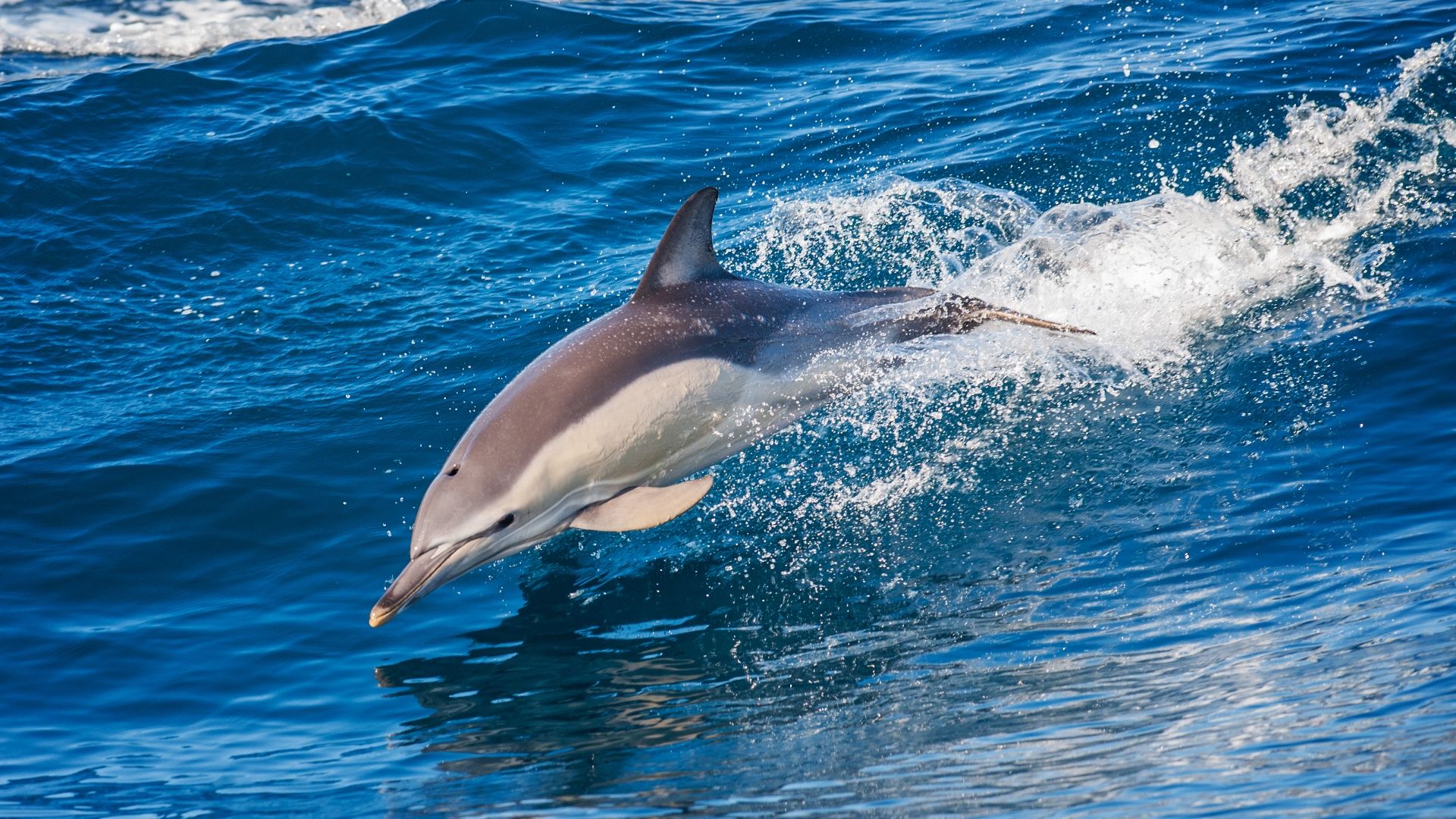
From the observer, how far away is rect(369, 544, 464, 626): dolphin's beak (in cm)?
567

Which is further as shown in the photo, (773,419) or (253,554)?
(253,554)

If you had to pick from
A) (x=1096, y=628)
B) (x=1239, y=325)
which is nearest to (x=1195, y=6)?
(x=1239, y=325)

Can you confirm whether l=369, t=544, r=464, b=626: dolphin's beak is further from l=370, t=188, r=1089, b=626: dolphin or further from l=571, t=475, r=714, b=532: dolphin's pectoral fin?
l=571, t=475, r=714, b=532: dolphin's pectoral fin

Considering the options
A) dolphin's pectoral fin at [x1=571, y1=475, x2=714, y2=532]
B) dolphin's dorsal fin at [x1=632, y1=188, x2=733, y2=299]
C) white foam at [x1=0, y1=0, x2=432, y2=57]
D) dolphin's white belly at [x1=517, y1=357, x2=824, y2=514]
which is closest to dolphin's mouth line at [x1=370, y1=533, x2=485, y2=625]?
dolphin's white belly at [x1=517, y1=357, x2=824, y2=514]

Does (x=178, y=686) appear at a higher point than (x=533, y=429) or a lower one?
lower

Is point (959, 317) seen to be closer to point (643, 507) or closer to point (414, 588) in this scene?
A: point (643, 507)

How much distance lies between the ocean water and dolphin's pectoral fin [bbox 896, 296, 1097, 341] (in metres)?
0.17

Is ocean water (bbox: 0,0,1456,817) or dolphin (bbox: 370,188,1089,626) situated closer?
ocean water (bbox: 0,0,1456,817)

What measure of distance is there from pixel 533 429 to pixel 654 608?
3.95 feet

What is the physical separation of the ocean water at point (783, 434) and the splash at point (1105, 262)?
44 millimetres

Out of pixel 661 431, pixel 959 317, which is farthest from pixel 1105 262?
pixel 661 431

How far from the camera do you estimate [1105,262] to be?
9625 mm

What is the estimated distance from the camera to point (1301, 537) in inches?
237

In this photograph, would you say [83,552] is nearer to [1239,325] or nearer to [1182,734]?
[1182,734]
